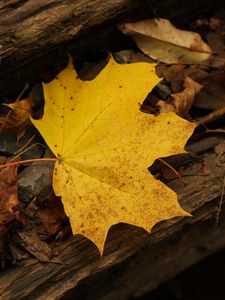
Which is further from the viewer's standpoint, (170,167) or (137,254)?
(137,254)

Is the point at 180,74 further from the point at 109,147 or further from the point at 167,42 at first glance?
the point at 109,147

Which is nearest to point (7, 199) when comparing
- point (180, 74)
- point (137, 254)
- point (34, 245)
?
point (34, 245)

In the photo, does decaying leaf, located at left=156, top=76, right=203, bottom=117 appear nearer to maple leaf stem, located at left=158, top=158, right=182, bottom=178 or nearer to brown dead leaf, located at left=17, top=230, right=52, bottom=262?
maple leaf stem, located at left=158, top=158, right=182, bottom=178

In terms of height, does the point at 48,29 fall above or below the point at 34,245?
above

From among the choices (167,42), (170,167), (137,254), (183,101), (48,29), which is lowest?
(137,254)

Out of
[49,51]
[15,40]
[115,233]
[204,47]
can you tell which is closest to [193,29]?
[204,47]

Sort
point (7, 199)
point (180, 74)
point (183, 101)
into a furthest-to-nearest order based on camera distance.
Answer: point (180, 74) → point (183, 101) → point (7, 199)

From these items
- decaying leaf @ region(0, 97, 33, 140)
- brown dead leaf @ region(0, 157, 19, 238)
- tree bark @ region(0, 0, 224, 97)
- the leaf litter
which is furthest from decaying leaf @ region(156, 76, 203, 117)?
brown dead leaf @ region(0, 157, 19, 238)

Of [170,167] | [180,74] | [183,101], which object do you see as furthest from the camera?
[180,74]
